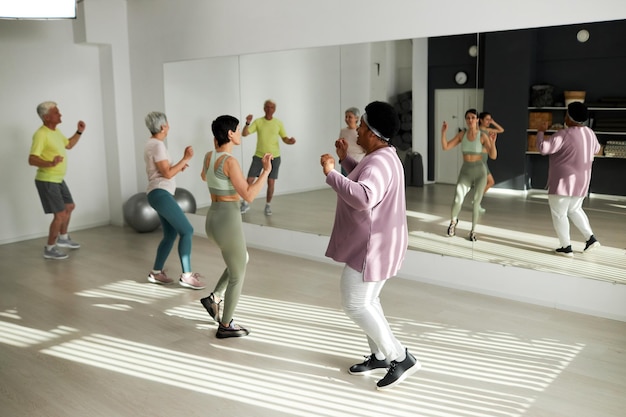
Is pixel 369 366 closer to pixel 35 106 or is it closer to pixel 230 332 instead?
pixel 230 332

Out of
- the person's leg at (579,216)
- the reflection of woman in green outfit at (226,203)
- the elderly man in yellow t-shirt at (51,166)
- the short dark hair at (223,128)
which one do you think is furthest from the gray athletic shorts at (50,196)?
the person's leg at (579,216)

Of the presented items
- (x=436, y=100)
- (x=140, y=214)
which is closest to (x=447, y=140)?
(x=436, y=100)

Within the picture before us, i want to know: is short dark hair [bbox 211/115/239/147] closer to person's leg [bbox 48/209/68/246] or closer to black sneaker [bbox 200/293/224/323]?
black sneaker [bbox 200/293/224/323]

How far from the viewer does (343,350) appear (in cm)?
394

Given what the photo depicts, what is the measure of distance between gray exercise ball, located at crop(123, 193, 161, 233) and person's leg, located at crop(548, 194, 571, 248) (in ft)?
15.0

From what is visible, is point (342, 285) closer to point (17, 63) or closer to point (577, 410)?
point (577, 410)

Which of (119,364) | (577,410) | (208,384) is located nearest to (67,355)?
(119,364)

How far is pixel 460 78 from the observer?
16.5ft

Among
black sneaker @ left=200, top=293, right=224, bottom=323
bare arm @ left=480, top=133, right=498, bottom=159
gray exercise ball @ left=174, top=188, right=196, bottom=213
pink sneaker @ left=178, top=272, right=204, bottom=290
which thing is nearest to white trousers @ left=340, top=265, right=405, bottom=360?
black sneaker @ left=200, top=293, right=224, bottom=323

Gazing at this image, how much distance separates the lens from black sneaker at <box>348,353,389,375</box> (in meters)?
3.56

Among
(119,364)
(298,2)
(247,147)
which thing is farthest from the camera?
(247,147)

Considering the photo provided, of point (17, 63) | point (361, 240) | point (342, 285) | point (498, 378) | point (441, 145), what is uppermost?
point (17, 63)

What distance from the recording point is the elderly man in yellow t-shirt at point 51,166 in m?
6.27

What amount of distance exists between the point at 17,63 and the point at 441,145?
501 centimetres
